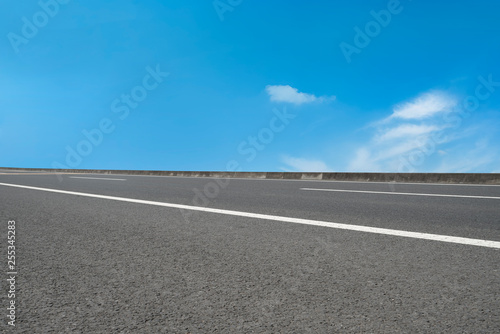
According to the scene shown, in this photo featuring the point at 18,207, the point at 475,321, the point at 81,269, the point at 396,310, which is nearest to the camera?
the point at 475,321

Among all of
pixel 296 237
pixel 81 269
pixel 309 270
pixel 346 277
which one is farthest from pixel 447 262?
pixel 81 269

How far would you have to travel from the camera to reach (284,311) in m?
1.63

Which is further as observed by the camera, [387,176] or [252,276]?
[387,176]

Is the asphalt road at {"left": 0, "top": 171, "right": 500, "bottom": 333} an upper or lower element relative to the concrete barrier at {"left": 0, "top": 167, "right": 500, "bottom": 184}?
lower

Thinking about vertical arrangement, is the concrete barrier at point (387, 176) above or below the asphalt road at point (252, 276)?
above

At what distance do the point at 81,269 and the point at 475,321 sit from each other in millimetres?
2302

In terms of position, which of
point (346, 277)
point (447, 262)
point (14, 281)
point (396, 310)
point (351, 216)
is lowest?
point (14, 281)

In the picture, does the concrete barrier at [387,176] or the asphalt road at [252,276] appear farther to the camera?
the concrete barrier at [387,176]

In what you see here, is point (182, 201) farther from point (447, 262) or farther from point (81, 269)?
point (447, 262)

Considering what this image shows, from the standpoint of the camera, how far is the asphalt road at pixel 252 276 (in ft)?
5.10

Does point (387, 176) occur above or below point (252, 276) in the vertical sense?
above

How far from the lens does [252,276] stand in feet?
7.00

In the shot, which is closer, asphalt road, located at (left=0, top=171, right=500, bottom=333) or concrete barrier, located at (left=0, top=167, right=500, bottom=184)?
asphalt road, located at (left=0, top=171, right=500, bottom=333)

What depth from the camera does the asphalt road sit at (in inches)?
61.2
